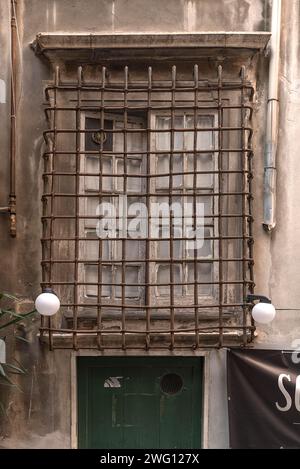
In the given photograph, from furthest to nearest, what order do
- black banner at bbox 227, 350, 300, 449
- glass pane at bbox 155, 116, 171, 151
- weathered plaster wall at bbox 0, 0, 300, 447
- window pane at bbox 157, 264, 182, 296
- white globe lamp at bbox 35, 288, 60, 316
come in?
glass pane at bbox 155, 116, 171, 151
window pane at bbox 157, 264, 182, 296
weathered plaster wall at bbox 0, 0, 300, 447
black banner at bbox 227, 350, 300, 449
white globe lamp at bbox 35, 288, 60, 316

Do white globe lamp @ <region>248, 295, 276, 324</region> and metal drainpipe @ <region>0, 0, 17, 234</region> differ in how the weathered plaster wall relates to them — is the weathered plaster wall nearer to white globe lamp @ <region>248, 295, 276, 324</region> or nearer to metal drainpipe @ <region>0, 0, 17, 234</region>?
metal drainpipe @ <region>0, 0, 17, 234</region>

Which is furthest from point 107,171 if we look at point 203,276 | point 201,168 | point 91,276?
point 203,276

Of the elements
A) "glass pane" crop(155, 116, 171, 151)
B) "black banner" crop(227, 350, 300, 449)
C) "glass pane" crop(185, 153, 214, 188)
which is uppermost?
"glass pane" crop(155, 116, 171, 151)

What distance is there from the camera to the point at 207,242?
6703 mm

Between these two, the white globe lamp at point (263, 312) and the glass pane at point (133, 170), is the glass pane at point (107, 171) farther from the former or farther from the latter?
the white globe lamp at point (263, 312)

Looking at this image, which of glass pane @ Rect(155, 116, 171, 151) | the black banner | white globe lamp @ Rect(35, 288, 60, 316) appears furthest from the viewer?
glass pane @ Rect(155, 116, 171, 151)

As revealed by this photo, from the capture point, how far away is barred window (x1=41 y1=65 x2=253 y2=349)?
6410 mm

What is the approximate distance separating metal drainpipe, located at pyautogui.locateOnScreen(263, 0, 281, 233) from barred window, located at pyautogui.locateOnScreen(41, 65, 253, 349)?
0.22 m

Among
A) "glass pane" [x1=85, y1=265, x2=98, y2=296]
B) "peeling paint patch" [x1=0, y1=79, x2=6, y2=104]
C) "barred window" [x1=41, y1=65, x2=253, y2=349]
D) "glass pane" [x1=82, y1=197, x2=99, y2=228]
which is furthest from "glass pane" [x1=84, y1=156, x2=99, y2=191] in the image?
"peeling paint patch" [x1=0, y1=79, x2=6, y2=104]

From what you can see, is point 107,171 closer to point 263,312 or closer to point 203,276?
point 203,276

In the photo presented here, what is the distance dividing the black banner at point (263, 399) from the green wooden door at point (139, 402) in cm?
38

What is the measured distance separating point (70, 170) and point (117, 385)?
6.90ft

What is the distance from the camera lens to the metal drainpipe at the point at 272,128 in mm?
6602

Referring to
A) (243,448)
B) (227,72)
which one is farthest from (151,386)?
(227,72)
